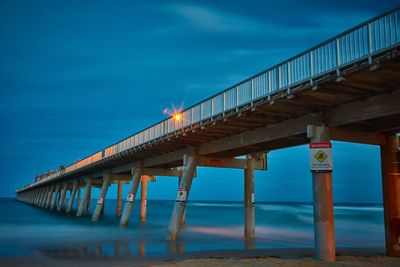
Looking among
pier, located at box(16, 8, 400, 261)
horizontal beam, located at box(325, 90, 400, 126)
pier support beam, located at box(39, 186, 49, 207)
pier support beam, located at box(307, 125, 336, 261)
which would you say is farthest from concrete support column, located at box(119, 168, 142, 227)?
pier support beam, located at box(39, 186, 49, 207)

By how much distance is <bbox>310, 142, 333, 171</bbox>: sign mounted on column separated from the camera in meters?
14.0

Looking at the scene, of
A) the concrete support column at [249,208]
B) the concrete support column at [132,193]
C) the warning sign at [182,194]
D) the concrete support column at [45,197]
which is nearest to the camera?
the warning sign at [182,194]

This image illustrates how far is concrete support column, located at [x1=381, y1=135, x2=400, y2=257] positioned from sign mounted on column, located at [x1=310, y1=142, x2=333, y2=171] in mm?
3511

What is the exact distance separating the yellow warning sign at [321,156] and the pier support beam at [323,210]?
16.9 inches

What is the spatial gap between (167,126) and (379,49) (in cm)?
1520

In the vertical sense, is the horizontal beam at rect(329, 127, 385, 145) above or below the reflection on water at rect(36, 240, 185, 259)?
above

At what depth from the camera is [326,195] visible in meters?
13.9

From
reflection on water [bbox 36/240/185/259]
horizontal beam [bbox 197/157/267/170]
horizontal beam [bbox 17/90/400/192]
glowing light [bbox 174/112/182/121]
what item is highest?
glowing light [bbox 174/112/182/121]

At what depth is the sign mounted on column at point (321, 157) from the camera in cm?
1402

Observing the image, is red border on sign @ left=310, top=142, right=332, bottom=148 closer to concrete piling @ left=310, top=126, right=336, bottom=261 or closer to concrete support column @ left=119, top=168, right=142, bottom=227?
concrete piling @ left=310, top=126, right=336, bottom=261

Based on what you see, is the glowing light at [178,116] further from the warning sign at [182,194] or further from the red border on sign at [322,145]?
the red border on sign at [322,145]

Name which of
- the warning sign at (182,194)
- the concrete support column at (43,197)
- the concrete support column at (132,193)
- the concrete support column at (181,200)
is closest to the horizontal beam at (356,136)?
the concrete support column at (181,200)

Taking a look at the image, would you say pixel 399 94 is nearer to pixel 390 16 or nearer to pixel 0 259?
pixel 390 16

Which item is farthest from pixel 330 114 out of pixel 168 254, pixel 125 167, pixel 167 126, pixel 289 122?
pixel 125 167
